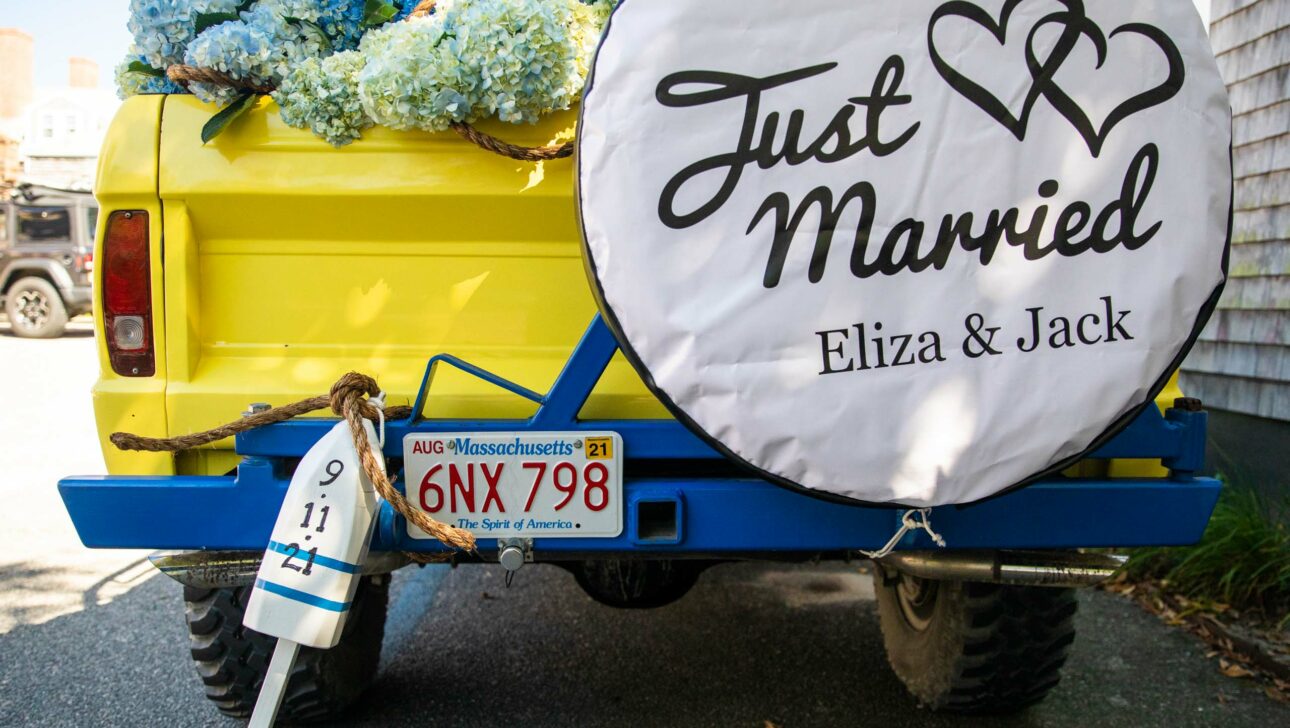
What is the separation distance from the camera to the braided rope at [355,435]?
2039 mm

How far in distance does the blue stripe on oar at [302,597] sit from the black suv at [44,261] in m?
15.8

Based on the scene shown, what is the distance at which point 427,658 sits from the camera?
3.60m

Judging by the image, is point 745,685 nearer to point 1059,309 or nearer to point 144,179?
point 1059,309

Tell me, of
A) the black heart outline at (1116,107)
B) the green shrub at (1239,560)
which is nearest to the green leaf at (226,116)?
the black heart outline at (1116,107)

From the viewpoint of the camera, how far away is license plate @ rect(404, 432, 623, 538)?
2174 mm

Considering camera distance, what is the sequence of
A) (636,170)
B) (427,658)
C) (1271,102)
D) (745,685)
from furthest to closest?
(1271,102)
(427,658)
(745,685)
(636,170)

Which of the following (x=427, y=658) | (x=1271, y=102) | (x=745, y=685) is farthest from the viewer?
(x=1271, y=102)

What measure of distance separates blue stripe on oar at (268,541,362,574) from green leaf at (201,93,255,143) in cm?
96

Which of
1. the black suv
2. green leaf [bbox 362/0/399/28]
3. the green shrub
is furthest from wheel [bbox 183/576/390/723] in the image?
the black suv

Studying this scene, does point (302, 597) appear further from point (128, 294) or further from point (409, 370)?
point (128, 294)

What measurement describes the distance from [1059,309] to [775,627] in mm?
2347

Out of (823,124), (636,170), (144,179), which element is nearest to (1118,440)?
(823,124)

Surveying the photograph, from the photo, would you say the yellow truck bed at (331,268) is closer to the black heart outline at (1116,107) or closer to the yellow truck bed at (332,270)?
the yellow truck bed at (332,270)

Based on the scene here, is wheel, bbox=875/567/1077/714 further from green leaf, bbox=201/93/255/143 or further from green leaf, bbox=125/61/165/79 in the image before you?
green leaf, bbox=125/61/165/79
